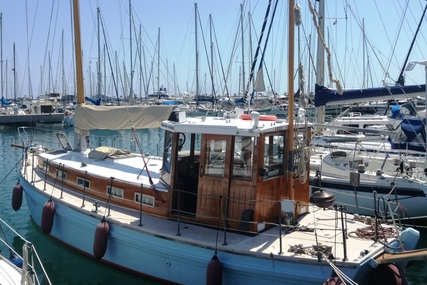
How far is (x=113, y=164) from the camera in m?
12.3

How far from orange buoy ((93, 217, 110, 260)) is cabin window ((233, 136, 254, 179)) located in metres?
2.90

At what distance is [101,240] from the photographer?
9031mm

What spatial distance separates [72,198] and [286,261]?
5.87 meters

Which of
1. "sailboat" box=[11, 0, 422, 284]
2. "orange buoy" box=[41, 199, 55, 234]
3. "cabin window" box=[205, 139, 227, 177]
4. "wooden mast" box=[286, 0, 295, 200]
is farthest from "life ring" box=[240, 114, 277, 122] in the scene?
"orange buoy" box=[41, 199, 55, 234]

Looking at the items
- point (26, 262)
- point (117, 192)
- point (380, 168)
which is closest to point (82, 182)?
point (117, 192)

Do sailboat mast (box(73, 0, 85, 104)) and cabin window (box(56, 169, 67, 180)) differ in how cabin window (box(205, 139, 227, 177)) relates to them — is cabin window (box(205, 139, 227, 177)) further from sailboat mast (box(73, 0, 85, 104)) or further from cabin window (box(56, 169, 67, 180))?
sailboat mast (box(73, 0, 85, 104))

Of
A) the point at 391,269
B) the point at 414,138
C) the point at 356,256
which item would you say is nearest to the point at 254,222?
the point at 356,256

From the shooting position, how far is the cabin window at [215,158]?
331 inches

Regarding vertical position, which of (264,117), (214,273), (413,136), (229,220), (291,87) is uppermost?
(291,87)

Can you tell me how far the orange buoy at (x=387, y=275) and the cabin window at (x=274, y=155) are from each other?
2.42 meters

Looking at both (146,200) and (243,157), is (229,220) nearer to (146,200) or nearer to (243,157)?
(243,157)

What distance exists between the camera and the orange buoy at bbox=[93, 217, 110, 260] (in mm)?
9031

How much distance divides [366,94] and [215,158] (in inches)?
328

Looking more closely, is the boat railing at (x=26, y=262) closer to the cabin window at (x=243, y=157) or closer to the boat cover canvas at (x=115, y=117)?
the cabin window at (x=243, y=157)
